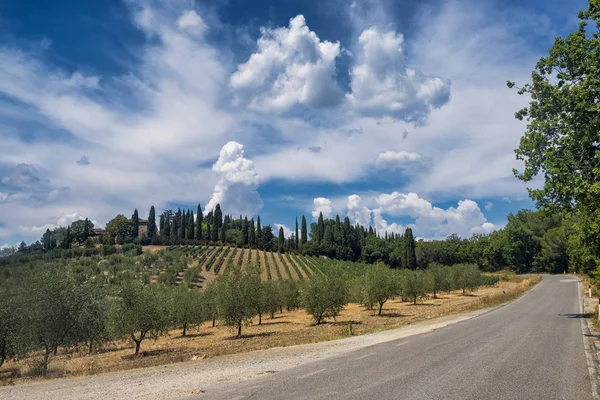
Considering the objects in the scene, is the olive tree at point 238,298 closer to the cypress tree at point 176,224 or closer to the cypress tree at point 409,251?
the cypress tree at point 409,251

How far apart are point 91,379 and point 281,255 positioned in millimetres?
151071

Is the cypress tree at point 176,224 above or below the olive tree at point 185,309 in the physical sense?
above

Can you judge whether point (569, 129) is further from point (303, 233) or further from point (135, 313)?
point (303, 233)

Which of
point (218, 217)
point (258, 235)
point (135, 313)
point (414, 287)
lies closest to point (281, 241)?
point (258, 235)

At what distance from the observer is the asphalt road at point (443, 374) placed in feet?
33.5

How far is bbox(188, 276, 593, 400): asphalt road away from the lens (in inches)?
402

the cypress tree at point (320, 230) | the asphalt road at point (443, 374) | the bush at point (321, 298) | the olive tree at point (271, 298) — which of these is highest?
the cypress tree at point (320, 230)

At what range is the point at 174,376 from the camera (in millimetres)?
15297

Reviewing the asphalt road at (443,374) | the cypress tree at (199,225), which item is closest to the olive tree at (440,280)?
the asphalt road at (443,374)

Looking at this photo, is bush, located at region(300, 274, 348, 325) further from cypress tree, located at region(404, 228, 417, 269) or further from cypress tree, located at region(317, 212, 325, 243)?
cypress tree, located at region(317, 212, 325, 243)

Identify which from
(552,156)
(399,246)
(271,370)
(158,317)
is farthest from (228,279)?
(399,246)

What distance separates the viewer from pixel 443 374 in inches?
475

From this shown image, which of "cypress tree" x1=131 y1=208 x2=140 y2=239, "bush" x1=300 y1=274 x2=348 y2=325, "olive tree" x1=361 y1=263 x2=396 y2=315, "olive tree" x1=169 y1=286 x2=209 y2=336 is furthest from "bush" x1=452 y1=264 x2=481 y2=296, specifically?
"cypress tree" x1=131 y1=208 x2=140 y2=239

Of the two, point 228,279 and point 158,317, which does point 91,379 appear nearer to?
point 158,317
